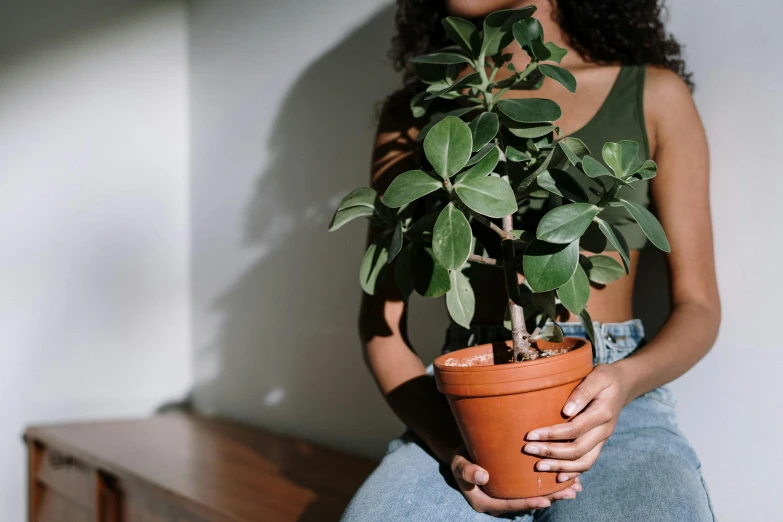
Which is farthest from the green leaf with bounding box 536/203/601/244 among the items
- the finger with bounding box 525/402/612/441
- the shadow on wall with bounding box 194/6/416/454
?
the shadow on wall with bounding box 194/6/416/454

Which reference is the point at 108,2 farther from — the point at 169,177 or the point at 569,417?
the point at 569,417

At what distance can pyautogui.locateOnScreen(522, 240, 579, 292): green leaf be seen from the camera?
0.78 meters

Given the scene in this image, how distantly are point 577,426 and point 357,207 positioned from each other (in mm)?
402

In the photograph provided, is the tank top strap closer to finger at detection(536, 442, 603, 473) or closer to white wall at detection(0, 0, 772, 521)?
finger at detection(536, 442, 603, 473)

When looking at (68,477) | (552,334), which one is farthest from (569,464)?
(68,477)

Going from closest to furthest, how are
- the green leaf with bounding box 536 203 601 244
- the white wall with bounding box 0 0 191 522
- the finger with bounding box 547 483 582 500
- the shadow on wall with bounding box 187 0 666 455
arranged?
1. the green leaf with bounding box 536 203 601 244
2. the finger with bounding box 547 483 582 500
3. the shadow on wall with bounding box 187 0 666 455
4. the white wall with bounding box 0 0 191 522

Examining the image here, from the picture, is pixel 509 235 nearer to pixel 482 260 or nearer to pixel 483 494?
pixel 482 260

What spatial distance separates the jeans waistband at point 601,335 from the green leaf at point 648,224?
0.91 feet

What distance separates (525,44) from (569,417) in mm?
458

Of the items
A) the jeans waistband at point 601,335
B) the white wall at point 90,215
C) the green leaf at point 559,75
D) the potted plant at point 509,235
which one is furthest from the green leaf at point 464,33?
the white wall at point 90,215

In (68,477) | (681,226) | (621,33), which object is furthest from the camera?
(68,477)

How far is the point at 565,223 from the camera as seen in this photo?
0.76 meters

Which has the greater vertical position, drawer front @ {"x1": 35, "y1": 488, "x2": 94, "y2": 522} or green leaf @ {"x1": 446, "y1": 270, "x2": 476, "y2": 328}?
green leaf @ {"x1": 446, "y1": 270, "x2": 476, "y2": 328}

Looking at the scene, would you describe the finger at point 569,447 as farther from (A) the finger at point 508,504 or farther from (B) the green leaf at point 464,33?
(B) the green leaf at point 464,33
